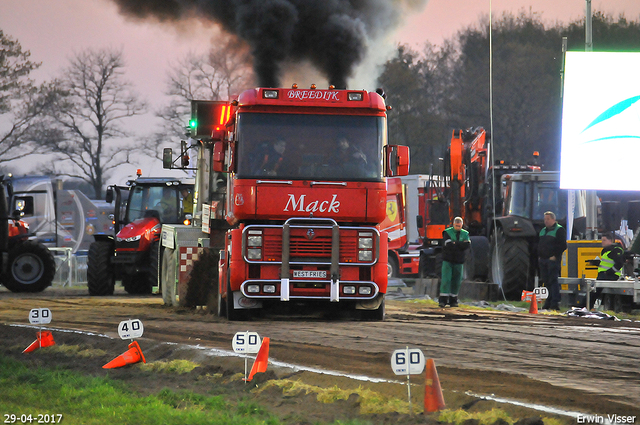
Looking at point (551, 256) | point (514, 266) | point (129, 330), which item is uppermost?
point (551, 256)

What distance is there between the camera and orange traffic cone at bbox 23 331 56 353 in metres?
10.8

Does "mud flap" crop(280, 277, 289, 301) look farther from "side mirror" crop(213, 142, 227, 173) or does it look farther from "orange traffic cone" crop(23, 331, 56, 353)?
"orange traffic cone" crop(23, 331, 56, 353)

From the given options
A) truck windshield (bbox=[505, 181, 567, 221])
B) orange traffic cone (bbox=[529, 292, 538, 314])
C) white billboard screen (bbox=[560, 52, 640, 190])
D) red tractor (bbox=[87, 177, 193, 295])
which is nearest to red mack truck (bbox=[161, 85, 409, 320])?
orange traffic cone (bbox=[529, 292, 538, 314])

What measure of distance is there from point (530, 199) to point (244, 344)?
14.1 meters

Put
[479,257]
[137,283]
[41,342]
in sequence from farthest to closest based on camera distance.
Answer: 1. [137,283]
2. [479,257]
3. [41,342]

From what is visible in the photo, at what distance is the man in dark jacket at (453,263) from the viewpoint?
18734mm

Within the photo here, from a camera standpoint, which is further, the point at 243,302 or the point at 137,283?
the point at 137,283

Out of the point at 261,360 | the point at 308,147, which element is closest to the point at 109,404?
the point at 261,360

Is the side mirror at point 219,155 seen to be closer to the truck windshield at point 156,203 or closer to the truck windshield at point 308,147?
the truck windshield at point 308,147

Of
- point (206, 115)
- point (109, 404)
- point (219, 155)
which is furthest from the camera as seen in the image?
point (206, 115)

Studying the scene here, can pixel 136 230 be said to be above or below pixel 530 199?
below

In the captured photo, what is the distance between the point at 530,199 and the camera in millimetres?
21125

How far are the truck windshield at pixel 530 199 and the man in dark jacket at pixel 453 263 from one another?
8.31ft

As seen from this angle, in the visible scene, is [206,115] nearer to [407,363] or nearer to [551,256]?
[551,256]
